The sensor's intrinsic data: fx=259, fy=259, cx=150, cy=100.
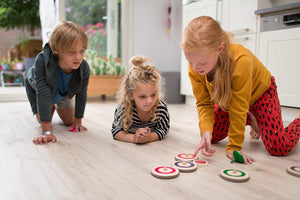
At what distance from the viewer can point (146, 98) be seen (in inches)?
53.9

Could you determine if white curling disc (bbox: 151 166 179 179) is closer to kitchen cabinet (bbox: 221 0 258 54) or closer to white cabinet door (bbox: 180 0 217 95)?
kitchen cabinet (bbox: 221 0 258 54)

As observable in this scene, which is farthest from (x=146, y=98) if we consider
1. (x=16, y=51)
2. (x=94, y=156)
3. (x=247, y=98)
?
(x=16, y=51)

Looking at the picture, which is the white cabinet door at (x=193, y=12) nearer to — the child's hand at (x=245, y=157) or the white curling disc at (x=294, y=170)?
the child's hand at (x=245, y=157)

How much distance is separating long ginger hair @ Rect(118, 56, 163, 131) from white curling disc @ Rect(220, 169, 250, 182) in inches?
23.1

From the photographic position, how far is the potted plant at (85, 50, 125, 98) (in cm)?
344

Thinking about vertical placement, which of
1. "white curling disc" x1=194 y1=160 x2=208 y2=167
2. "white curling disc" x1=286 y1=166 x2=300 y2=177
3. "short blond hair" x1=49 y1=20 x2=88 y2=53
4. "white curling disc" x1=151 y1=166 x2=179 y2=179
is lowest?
"white curling disc" x1=194 y1=160 x2=208 y2=167

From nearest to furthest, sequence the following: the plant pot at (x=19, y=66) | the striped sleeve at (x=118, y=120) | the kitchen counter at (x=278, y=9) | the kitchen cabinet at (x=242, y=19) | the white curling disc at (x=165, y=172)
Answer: the white curling disc at (x=165, y=172) → the striped sleeve at (x=118, y=120) → the kitchen counter at (x=278, y=9) → the kitchen cabinet at (x=242, y=19) → the plant pot at (x=19, y=66)

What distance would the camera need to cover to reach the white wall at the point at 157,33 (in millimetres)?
3816

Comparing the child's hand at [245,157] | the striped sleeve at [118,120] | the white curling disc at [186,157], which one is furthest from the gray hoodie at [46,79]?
the child's hand at [245,157]

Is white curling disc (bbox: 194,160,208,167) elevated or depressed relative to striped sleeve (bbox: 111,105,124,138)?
depressed

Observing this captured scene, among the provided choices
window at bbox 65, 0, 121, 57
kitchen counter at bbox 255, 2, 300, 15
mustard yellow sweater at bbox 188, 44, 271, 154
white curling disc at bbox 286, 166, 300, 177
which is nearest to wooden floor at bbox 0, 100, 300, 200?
white curling disc at bbox 286, 166, 300, 177

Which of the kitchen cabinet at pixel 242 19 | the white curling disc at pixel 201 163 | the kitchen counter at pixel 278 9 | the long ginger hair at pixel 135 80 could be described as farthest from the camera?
the kitchen cabinet at pixel 242 19

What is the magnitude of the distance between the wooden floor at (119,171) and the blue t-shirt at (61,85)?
A: 0.93 ft

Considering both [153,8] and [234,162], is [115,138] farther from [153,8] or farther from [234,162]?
[153,8]
